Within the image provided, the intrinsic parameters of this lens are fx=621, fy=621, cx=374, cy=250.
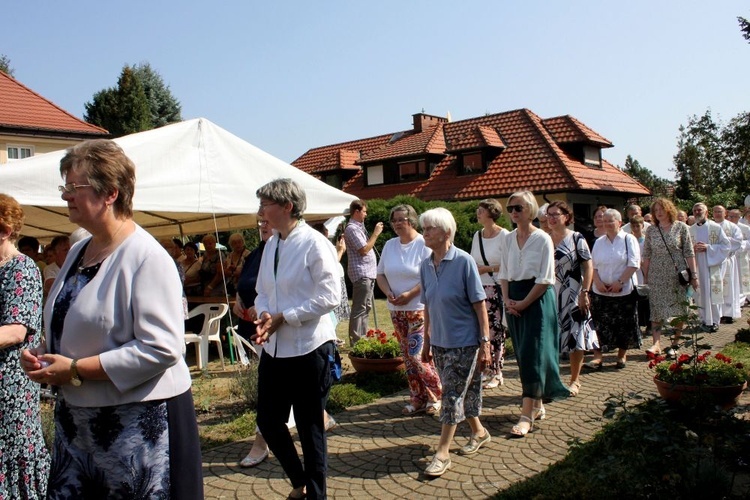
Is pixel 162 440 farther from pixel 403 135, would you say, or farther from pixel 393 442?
pixel 403 135

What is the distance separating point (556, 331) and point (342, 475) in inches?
89.1

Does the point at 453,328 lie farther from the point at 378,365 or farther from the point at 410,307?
the point at 378,365

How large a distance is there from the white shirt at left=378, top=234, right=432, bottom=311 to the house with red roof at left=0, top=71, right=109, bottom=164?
21.0 m

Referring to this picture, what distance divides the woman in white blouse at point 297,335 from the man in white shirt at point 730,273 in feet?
32.3

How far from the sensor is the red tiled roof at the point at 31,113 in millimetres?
23250

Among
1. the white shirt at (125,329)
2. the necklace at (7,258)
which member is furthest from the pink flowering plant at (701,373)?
the necklace at (7,258)

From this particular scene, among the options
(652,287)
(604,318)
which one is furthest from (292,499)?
(652,287)

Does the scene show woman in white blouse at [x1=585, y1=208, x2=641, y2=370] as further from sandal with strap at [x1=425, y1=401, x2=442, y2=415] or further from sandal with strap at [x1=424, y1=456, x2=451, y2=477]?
sandal with strap at [x1=424, y1=456, x2=451, y2=477]

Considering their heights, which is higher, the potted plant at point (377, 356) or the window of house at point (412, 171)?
the window of house at point (412, 171)

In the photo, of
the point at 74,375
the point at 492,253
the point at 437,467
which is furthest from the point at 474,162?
the point at 74,375

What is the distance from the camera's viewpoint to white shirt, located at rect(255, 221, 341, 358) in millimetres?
3689

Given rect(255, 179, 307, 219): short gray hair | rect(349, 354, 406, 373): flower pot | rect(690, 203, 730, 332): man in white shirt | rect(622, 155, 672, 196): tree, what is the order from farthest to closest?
1. rect(622, 155, 672, 196): tree
2. rect(690, 203, 730, 332): man in white shirt
3. rect(349, 354, 406, 373): flower pot
4. rect(255, 179, 307, 219): short gray hair

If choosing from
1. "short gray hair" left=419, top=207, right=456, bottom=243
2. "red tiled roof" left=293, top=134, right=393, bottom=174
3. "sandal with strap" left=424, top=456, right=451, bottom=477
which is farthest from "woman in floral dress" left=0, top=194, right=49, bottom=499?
"red tiled roof" left=293, top=134, right=393, bottom=174

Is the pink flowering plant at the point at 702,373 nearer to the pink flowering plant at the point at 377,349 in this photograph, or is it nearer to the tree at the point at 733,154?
the pink flowering plant at the point at 377,349
